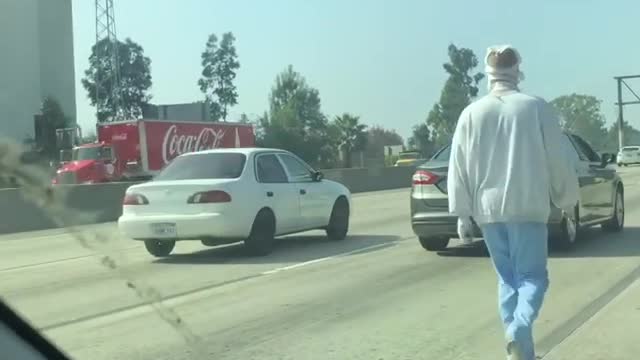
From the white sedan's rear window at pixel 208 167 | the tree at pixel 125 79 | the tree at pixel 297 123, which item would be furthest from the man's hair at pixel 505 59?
the tree at pixel 297 123

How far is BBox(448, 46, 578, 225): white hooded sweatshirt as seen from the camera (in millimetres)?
5676

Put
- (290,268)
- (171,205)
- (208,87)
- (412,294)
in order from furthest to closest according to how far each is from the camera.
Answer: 1. (208,87)
2. (171,205)
3. (290,268)
4. (412,294)

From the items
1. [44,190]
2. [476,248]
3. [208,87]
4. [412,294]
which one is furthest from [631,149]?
[44,190]

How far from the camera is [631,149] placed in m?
66.9

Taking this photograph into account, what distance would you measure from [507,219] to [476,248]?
7.34m

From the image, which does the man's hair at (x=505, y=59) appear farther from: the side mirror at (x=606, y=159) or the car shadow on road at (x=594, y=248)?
the side mirror at (x=606, y=159)

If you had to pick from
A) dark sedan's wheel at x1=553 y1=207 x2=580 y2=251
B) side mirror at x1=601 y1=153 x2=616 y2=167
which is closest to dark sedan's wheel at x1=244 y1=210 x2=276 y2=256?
dark sedan's wheel at x1=553 y1=207 x2=580 y2=251

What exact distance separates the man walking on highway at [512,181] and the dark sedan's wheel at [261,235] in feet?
22.1

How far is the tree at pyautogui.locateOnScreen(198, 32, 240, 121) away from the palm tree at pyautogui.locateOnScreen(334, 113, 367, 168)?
455 inches

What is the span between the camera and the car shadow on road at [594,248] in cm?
1203

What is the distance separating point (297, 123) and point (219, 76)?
9.95m

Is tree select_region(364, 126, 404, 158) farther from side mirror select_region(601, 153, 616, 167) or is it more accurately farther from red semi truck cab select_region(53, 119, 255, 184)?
side mirror select_region(601, 153, 616, 167)

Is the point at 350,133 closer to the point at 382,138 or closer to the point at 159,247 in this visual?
the point at 382,138

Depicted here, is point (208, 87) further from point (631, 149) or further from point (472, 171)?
point (472, 171)
